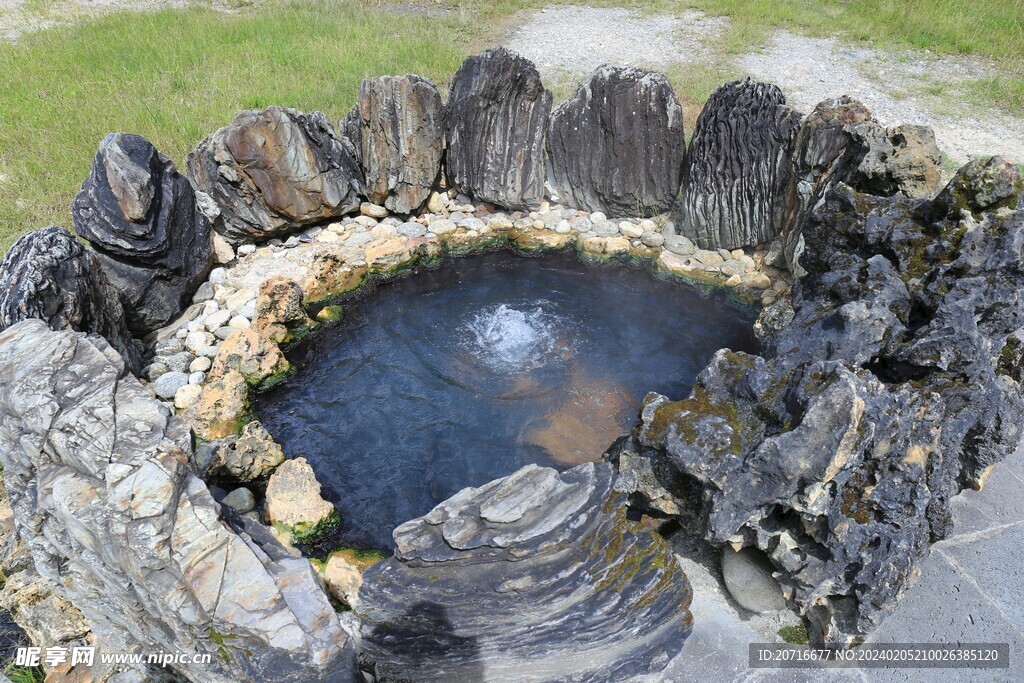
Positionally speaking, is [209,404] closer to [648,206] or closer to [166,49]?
[648,206]

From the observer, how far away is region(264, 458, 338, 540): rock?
4367 millimetres

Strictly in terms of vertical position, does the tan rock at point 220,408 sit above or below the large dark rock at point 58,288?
below

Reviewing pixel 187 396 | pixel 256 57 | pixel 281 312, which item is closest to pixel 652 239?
pixel 281 312

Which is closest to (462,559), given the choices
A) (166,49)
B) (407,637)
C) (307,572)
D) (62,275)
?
(407,637)

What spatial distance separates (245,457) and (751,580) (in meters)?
3.33

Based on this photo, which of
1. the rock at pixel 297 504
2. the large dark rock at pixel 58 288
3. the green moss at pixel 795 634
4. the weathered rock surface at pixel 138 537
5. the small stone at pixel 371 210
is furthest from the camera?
the small stone at pixel 371 210

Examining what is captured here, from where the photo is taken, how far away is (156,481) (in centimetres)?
307

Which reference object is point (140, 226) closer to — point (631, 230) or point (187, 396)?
point (187, 396)

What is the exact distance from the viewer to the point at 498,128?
7359 millimetres

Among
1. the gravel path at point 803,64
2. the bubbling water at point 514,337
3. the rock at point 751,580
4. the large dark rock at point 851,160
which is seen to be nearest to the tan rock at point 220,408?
the bubbling water at point 514,337

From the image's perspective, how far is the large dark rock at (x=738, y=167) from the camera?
6453mm

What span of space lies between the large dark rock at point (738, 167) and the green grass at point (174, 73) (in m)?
4.70

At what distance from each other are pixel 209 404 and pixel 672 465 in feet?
11.3

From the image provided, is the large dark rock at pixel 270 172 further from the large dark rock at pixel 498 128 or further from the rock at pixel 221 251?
the large dark rock at pixel 498 128
